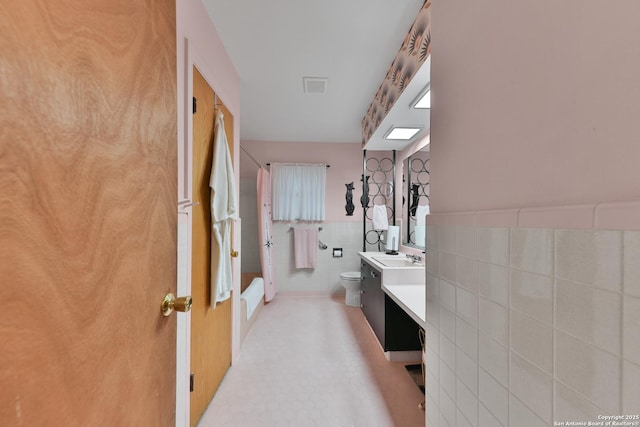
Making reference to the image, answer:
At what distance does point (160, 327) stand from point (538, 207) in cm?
97

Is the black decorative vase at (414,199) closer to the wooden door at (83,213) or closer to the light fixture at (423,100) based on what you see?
the light fixture at (423,100)

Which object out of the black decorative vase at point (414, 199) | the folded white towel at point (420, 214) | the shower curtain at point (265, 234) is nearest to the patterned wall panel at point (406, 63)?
the black decorative vase at point (414, 199)

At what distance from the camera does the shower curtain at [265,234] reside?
3.50 m

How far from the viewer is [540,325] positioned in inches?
21.8

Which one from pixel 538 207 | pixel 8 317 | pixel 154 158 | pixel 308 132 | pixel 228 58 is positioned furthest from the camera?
pixel 308 132

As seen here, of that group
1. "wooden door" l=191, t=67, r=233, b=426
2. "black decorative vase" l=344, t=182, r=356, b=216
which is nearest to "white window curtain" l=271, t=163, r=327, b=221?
"black decorative vase" l=344, t=182, r=356, b=216

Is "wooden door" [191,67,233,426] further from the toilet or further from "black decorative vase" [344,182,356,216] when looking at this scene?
"black decorative vase" [344,182,356,216]

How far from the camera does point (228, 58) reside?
80.7 inches

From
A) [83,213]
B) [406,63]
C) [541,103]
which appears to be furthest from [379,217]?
[83,213]

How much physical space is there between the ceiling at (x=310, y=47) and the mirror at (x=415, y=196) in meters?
0.76

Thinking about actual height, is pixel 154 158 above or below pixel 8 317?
above

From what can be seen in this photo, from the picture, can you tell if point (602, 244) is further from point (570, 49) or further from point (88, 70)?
point (88, 70)

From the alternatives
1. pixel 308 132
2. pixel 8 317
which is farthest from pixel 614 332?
pixel 308 132

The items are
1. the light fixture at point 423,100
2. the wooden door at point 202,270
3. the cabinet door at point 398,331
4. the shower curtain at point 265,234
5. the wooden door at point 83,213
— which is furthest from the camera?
the shower curtain at point 265,234
